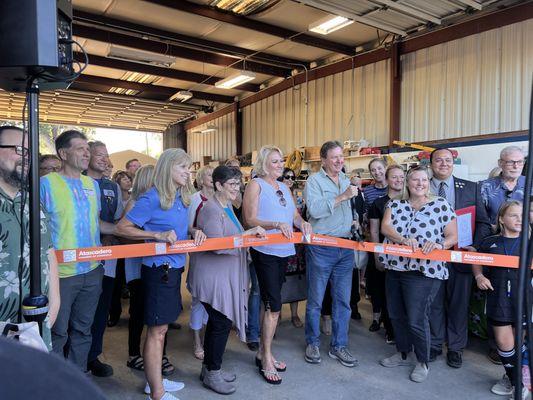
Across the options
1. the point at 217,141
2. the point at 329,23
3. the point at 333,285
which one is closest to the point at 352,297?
the point at 333,285

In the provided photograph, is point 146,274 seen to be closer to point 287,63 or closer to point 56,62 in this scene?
point 56,62

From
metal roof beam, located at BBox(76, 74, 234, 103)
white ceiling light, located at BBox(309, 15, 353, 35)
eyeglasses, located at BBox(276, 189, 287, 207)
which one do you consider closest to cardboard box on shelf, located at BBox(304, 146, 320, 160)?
white ceiling light, located at BBox(309, 15, 353, 35)

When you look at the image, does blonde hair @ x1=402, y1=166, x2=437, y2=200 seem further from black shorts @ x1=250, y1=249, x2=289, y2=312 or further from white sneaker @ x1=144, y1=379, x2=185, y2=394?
white sneaker @ x1=144, y1=379, x2=185, y2=394

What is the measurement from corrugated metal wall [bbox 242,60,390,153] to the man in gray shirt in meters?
5.40

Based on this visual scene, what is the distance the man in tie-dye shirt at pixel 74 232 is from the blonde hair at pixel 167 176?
1.48 feet

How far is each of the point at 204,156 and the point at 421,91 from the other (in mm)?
9160

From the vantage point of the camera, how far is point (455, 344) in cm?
354

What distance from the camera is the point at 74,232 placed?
250cm

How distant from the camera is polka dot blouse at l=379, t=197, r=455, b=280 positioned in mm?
3127

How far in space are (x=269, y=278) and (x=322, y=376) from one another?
921mm

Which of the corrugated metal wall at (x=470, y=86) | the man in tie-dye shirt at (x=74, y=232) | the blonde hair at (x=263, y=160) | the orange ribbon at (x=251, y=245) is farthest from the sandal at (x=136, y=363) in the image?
the corrugated metal wall at (x=470, y=86)

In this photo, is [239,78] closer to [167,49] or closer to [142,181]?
[167,49]

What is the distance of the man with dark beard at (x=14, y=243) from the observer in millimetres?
1632

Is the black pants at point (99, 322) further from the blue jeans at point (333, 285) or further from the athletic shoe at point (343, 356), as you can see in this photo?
the athletic shoe at point (343, 356)
